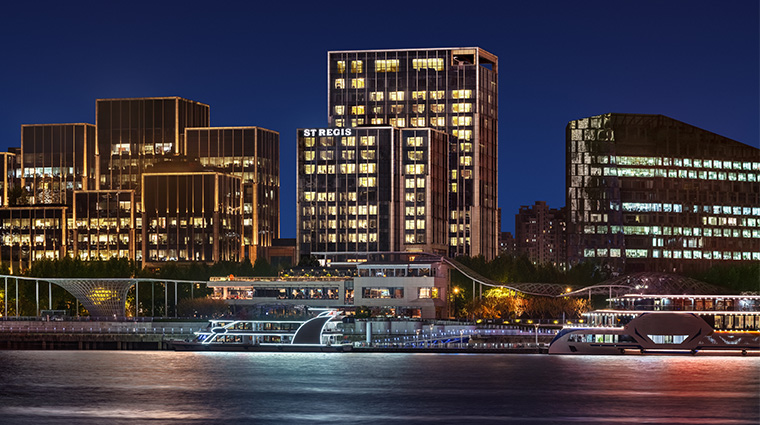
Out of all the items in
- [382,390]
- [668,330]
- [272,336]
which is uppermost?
[668,330]

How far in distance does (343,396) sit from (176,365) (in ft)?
148

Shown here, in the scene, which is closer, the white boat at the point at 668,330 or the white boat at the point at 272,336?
the white boat at the point at 668,330

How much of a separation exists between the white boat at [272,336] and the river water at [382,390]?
5.86 metres

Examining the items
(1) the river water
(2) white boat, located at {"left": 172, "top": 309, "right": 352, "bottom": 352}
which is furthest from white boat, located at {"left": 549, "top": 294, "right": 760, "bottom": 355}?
(2) white boat, located at {"left": 172, "top": 309, "right": 352, "bottom": 352}

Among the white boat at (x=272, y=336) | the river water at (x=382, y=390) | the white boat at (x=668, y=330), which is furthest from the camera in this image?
the white boat at (x=272, y=336)

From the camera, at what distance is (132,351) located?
192 m

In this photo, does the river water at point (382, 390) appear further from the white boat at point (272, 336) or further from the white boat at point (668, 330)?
the white boat at point (272, 336)

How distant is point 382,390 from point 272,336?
215ft

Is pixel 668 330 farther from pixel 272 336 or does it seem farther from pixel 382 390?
pixel 272 336

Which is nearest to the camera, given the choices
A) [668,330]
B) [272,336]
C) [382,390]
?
[382,390]

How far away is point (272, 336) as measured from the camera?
600 feet

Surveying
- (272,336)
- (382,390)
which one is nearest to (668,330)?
(382,390)

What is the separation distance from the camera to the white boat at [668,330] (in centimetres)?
16062

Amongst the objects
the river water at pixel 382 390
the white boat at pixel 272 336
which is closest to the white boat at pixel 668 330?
the river water at pixel 382 390
